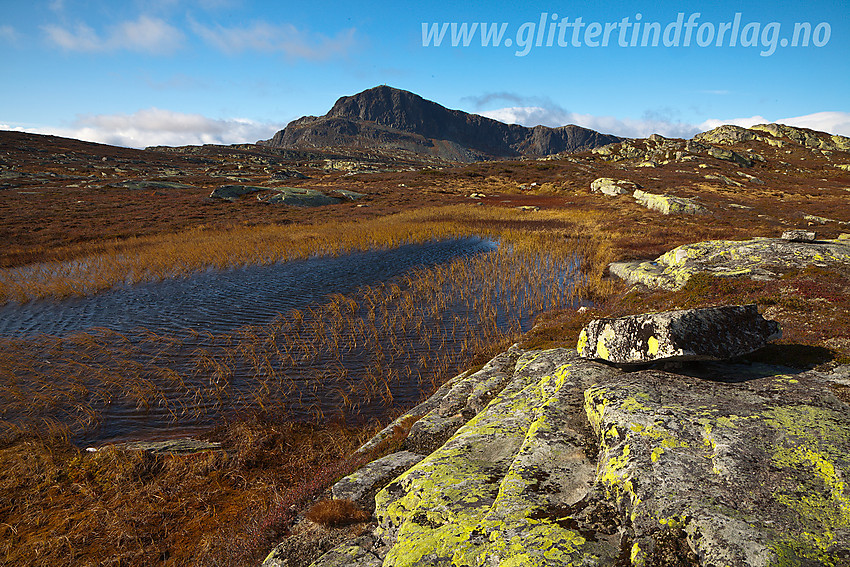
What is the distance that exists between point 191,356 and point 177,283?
40.0ft

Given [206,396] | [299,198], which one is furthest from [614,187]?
[206,396]

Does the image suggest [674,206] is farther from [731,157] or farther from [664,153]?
[664,153]

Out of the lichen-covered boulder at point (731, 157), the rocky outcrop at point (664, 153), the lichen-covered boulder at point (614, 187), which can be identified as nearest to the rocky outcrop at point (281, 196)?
the lichen-covered boulder at point (614, 187)

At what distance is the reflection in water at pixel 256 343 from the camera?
1173 cm

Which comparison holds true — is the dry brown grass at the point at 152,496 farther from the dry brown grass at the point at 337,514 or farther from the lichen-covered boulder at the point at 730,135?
the lichen-covered boulder at the point at 730,135

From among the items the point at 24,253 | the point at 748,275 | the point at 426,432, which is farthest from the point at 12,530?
the point at 24,253

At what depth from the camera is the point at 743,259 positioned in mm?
16719

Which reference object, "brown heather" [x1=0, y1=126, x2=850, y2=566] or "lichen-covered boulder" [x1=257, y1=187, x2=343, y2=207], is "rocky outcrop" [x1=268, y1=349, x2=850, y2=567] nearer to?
"brown heather" [x1=0, y1=126, x2=850, y2=566]

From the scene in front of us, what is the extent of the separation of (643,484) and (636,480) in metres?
0.08

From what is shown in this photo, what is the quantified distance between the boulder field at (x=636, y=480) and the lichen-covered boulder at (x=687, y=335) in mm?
167

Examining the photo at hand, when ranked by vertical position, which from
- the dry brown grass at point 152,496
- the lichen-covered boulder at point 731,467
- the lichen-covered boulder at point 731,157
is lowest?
the dry brown grass at point 152,496

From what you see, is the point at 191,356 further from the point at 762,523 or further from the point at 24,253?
the point at 24,253

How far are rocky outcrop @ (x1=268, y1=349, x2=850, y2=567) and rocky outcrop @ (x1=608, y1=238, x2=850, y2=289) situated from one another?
11432mm

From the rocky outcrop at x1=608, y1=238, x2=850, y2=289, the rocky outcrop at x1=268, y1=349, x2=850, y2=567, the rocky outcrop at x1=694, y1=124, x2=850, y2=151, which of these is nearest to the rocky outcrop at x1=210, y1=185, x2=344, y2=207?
the rocky outcrop at x1=608, y1=238, x2=850, y2=289
